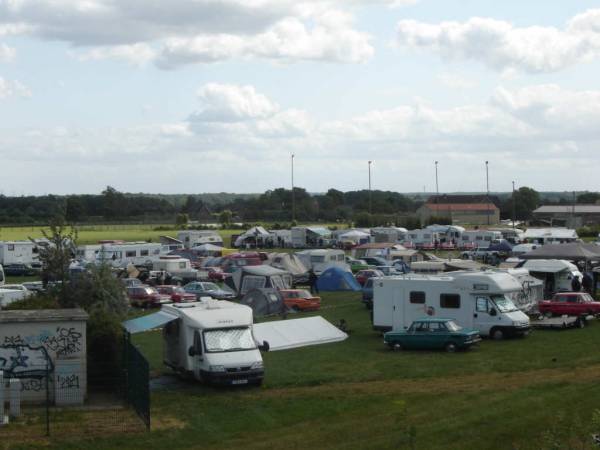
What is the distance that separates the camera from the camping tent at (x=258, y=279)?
40.0 metres

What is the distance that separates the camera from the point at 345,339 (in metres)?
27.8

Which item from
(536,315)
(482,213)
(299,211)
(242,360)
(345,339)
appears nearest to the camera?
(242,360)

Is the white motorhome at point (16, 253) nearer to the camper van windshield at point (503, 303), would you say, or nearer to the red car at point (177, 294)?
the red car at point (177, 294)

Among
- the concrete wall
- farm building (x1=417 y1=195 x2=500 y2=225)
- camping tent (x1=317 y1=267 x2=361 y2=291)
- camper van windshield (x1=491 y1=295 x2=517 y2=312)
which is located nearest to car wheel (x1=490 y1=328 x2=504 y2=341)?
camper van windshield (x1=491 y1=295 x2=517 y2=312)

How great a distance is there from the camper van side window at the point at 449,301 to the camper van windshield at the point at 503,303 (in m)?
1.07

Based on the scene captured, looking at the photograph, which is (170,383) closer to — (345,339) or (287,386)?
(287,386)

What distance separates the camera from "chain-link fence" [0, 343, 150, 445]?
1692 centimetres

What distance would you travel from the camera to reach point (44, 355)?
19.3 metres

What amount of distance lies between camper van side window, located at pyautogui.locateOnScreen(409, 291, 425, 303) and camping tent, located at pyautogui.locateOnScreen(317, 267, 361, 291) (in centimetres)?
1635

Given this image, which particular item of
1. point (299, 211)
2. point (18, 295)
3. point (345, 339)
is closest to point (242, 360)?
point (345, 339)

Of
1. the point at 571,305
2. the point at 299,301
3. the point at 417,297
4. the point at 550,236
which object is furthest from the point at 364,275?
the point at 550,236

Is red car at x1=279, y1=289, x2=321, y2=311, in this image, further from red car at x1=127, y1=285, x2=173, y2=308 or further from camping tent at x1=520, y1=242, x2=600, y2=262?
Result: camping tent at x1=520, y1=242, x2=600, y2=262

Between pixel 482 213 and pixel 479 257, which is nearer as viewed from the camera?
pixel 479 257

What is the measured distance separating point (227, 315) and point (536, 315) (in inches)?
567
